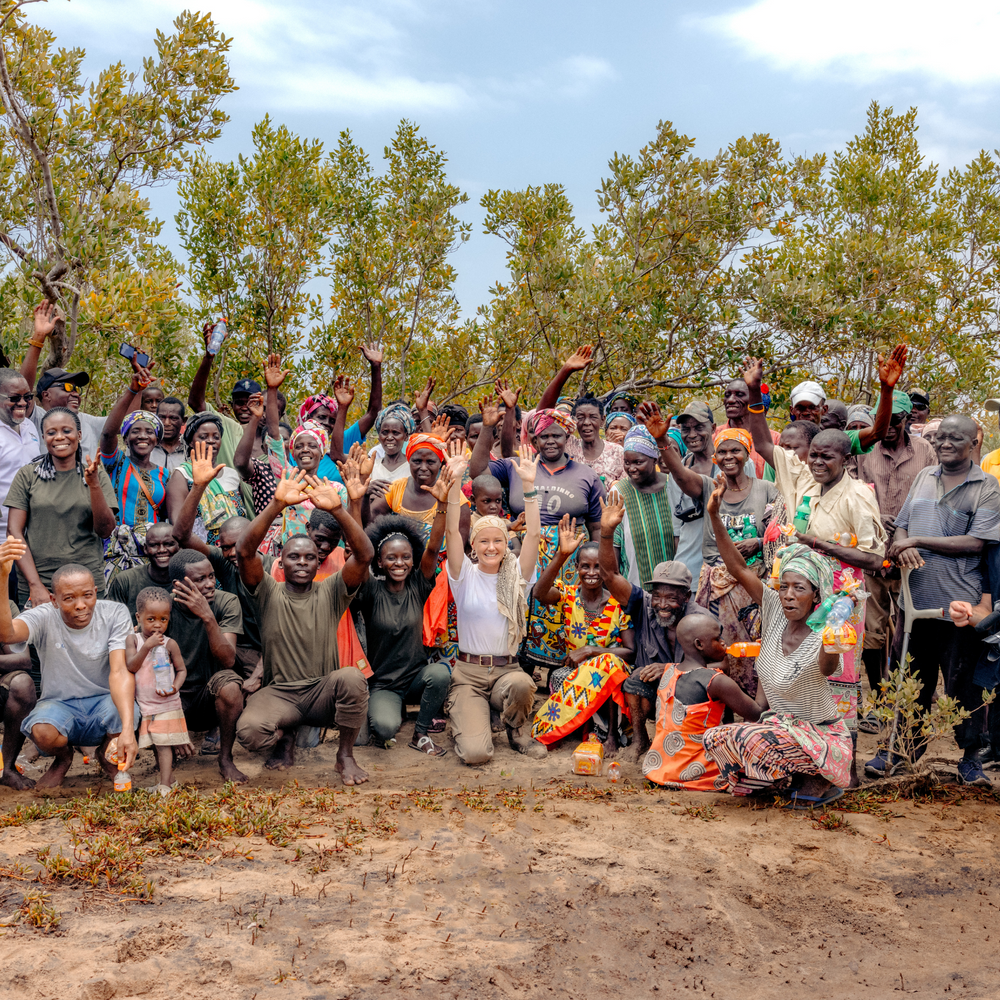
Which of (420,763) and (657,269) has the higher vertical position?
(657,269)

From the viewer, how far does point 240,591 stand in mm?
6371

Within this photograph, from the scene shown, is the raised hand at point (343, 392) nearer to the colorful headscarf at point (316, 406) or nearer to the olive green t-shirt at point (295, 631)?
the colorful headscarf at point (316, 406)

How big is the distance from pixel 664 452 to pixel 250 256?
5696 mm

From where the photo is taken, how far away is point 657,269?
1107 centimetres

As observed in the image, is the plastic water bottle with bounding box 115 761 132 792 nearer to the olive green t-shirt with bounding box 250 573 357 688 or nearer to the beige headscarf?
the olive green t-shirt with bounding box 250 573 357 688

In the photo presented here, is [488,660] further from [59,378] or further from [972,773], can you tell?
[59,378]

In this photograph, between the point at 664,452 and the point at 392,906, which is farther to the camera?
the point at 664,452

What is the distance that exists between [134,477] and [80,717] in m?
1.89

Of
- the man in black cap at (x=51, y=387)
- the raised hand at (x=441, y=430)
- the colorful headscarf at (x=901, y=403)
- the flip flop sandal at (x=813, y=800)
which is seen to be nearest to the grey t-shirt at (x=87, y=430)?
the man in black cap at (x=51, y=387)

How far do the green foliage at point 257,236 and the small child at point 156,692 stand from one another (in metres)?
4.76

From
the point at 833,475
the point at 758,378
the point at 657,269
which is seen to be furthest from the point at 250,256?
the point at 833,475

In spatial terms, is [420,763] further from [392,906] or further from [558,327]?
[558,327]

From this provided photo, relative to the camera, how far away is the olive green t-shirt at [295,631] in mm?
6172

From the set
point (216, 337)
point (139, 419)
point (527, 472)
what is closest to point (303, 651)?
point (527, 472)
